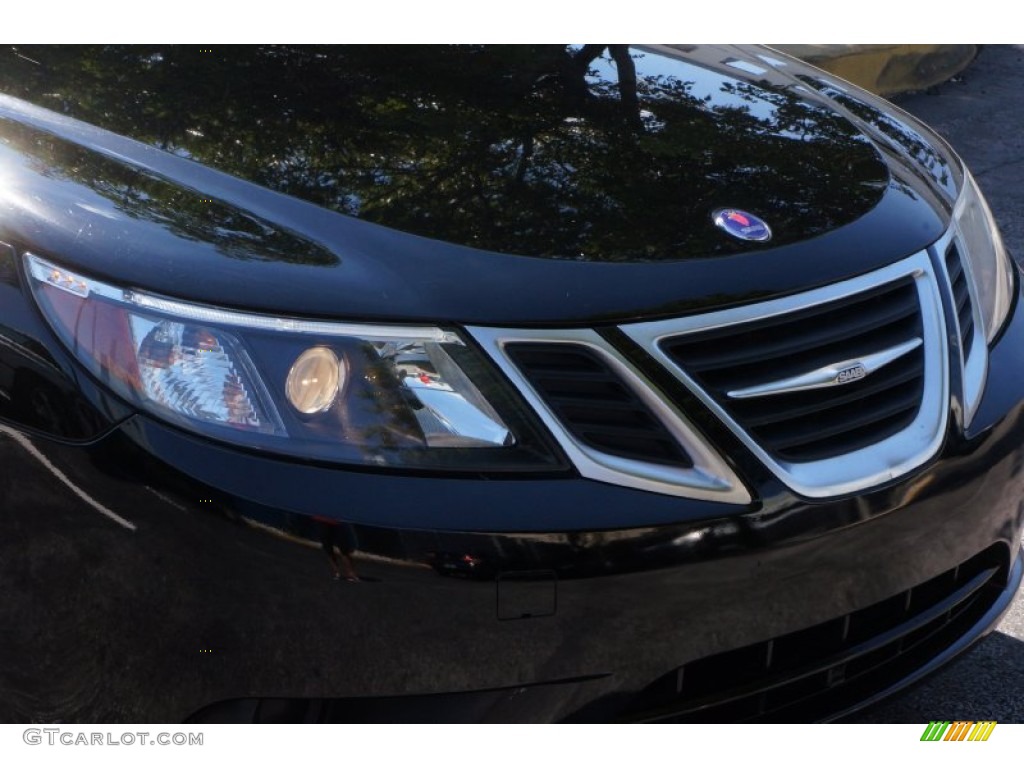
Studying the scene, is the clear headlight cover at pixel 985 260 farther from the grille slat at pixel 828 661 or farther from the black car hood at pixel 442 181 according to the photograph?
the grille slat at pixel 828 661

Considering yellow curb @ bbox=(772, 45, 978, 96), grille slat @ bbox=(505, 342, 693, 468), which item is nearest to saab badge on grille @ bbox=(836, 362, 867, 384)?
grille slat @ bbox=(505, 342, 693, 468)

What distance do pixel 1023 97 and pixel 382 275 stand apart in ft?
25.5

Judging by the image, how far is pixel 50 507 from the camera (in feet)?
6.33

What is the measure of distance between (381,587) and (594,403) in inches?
16.0

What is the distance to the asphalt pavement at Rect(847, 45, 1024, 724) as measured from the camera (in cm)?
284

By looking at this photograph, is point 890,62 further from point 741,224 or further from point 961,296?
point 741,224

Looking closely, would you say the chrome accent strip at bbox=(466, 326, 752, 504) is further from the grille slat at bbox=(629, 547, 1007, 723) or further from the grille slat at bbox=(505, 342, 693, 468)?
the grille slat at bbox=(629, 547, 1007, 723)

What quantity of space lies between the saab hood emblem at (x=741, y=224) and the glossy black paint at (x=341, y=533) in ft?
0.16

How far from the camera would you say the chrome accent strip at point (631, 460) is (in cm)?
190

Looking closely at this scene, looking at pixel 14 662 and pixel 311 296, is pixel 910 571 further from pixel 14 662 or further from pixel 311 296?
pixel 14 662
